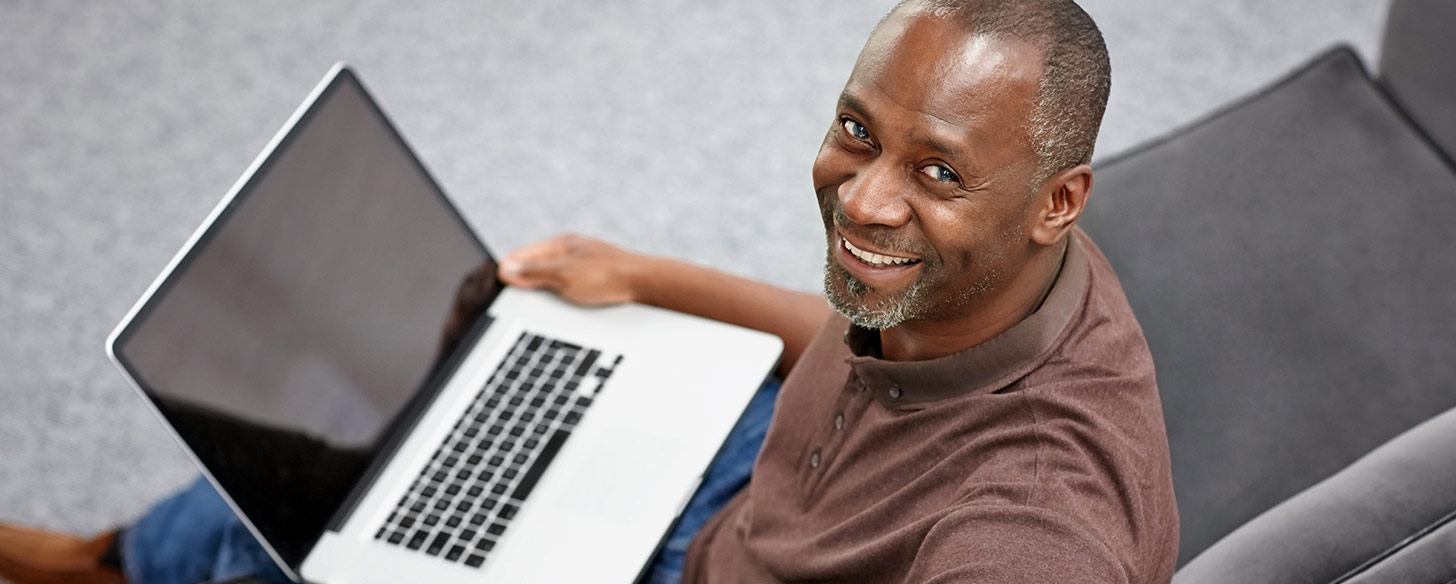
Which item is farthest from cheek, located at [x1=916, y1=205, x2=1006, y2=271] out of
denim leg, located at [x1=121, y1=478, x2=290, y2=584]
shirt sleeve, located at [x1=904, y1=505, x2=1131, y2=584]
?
denim leg, located at [x1=121, y1=478, x2=290, y2=584]

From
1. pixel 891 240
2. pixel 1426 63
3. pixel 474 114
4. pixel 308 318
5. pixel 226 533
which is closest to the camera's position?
pixel 891 240

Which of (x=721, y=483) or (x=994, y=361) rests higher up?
(x=994, y=361)

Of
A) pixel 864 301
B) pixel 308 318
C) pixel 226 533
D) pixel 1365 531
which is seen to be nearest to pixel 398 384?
pixel 308 318

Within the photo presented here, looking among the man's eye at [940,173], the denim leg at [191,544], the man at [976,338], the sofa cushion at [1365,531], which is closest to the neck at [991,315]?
the man at [976,338]

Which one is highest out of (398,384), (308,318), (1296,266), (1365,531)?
(308,318)

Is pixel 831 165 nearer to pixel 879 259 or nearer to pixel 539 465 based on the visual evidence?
pixel 879 259

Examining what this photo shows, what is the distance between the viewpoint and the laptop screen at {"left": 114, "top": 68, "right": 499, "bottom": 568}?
4.02 ft

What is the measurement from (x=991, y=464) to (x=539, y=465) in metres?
0.54

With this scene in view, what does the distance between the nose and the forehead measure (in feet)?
0.16

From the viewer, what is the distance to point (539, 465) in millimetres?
1372

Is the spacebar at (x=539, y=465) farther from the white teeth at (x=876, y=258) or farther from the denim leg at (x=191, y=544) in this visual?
the white teeth at (x=876, y=258)

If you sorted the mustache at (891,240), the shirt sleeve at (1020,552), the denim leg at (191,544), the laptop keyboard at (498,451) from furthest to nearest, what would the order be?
the denim leg at (191,544), the laptop keyboard at (498,451), the mustache at (891,240), the shirt sleeve at (1020,552)

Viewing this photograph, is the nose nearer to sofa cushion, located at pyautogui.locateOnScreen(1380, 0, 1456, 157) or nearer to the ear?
the ear

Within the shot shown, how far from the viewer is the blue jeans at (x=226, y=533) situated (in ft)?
4.57
